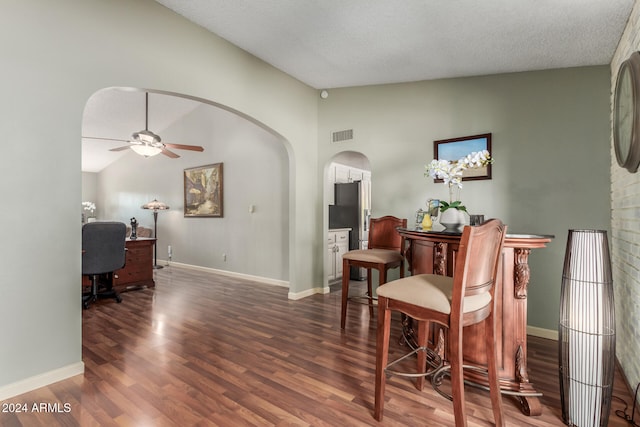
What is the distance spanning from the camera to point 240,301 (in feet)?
13.7

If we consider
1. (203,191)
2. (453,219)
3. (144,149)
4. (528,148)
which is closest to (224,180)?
(203,191)

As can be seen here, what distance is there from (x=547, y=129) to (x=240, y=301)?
4.02 m

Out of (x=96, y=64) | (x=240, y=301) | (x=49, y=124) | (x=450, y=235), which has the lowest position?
(x=240, y=301)

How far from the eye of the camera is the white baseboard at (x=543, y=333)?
303 cm

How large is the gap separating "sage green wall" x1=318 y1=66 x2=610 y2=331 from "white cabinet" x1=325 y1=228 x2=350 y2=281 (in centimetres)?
156

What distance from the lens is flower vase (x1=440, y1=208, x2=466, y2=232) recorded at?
7.50 ft

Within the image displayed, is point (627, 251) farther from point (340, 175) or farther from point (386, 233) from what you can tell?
point (340, 175)

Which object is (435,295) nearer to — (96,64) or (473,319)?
(473,319)

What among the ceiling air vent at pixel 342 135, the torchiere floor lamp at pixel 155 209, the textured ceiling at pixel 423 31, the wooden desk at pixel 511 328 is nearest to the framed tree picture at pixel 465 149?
the textured ceiling at pixel 423 31

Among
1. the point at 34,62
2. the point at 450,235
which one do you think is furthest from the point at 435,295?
the point at 34,62

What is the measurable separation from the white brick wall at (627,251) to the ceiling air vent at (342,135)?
8.74ft

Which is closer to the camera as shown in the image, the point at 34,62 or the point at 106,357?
the point at 34,62

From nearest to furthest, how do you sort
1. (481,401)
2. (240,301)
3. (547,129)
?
(481,401) → (547,129) → (240,301)

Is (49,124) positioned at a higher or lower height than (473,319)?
higher
